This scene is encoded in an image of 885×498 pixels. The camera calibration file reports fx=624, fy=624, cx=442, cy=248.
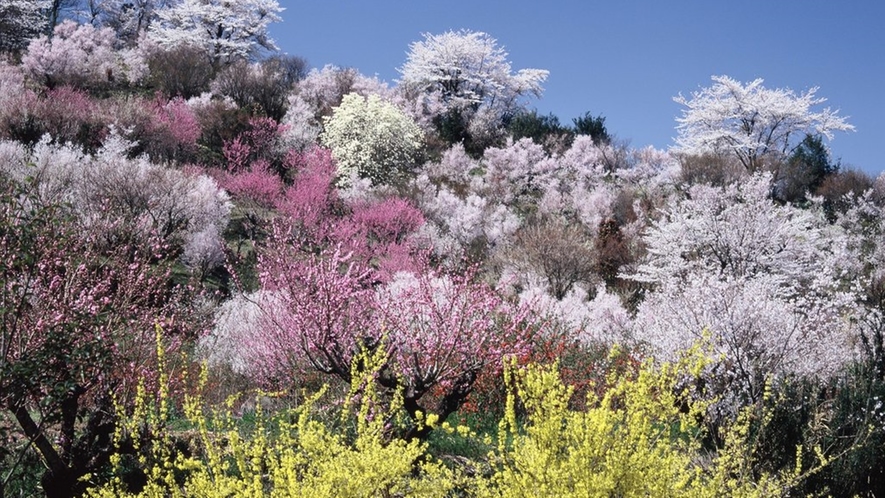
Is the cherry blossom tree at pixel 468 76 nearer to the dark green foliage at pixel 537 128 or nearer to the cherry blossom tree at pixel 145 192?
the dark green foliage at pixel 537 128

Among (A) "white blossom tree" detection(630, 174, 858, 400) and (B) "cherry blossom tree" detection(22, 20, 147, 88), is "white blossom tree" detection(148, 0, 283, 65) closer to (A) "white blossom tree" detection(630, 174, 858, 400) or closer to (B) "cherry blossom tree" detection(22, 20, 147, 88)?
(B) "cherry blossom tree" detection(22, 20, 147, 88)

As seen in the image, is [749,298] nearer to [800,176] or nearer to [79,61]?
[800,176]

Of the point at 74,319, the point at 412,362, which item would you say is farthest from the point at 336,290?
the point at 74,319

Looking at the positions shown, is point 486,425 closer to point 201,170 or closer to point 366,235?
point 366,235

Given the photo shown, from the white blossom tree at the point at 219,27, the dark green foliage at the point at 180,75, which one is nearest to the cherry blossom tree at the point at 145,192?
the dark green foliage at the point at 180,75

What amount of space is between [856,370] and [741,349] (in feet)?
7.05

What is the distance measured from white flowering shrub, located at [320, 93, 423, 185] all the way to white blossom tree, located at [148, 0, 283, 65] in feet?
44.6

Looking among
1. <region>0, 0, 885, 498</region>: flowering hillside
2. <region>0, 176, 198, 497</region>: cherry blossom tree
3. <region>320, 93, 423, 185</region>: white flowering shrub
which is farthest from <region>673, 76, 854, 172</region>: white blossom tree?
<region>0, 176, 198, 497</region>: cherry blossom tree

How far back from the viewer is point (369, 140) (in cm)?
3031

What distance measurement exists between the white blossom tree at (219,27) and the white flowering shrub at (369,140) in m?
13.6

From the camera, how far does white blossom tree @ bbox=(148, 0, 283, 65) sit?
40688 millimetres

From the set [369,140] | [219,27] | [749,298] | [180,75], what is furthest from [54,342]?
[219,27]

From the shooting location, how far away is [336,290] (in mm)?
6848

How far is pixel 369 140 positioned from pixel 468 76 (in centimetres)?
1518
